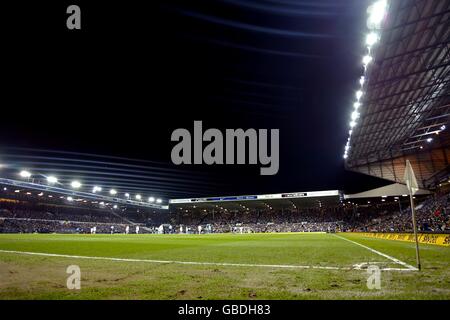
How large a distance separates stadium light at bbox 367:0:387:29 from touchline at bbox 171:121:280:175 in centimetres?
982

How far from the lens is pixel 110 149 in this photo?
38906mm

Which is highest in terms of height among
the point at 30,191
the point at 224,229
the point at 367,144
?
the point at 367,144

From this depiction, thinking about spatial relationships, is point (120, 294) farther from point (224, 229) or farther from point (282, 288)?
point (224, 229)

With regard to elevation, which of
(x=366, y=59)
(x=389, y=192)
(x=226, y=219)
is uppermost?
(x=366, y=59)

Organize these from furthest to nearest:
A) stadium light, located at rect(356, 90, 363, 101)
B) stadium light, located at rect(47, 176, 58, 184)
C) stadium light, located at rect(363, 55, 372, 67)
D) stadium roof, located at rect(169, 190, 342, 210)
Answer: stadium roof, located at rect(169, 190, 342, 210) < stadium light, located at rect(47, 176, 58, 184) < stadium light, located at rect(356, 90, 363, 101) < stadium light, located at rect(363, 55, 372, 67)

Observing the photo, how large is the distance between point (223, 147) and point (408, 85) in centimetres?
1651

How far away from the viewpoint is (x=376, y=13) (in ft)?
48.7

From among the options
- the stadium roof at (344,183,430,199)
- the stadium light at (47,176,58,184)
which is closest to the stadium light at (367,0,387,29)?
the stadium roof at (344,183,430,199)

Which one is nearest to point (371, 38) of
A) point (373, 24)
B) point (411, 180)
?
point (373, 24)

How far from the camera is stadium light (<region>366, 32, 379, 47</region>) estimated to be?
16.6 meters

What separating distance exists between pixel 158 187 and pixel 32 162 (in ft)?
99.7

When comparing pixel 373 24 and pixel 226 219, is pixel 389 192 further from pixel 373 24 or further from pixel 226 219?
pixel 226 219

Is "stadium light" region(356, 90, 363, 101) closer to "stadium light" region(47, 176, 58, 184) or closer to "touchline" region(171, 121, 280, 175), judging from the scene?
"touchline" region(171, 121, 280, 175)

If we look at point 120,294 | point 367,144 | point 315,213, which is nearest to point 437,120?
point 367,144
